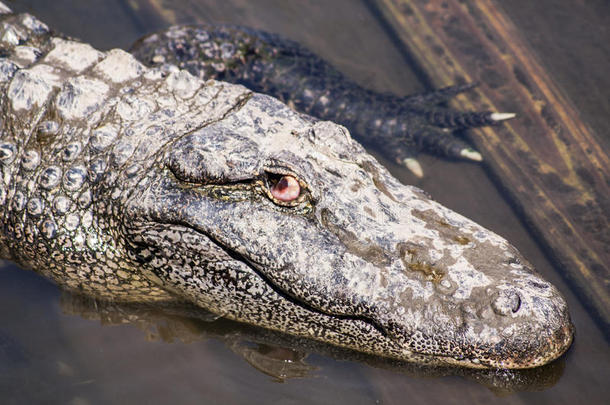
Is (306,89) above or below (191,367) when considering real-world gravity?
above

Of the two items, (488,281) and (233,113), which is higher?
(233,113)

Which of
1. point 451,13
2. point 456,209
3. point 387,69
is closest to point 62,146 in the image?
point 456,209

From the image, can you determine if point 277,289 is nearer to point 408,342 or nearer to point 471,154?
point 408,342

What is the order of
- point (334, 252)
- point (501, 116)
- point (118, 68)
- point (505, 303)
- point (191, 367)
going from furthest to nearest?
1. point (501, 116)
2. point (118, 68)
3. point (191, 367)
4. point (334, 252)
5. point (505, 303)

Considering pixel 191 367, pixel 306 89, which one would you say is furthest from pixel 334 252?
pixel 306 89

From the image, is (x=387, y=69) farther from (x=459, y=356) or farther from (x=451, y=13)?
(x=459, y=356)

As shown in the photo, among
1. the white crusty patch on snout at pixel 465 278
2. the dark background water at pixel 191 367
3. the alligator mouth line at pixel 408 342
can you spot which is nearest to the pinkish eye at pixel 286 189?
the alligator mouth line at pixel 408 342

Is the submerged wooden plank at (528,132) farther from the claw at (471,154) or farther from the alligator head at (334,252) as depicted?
the alligator head at (334,252)
